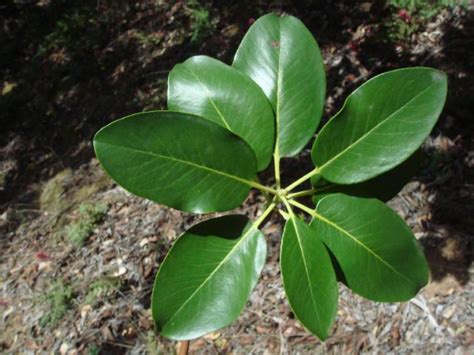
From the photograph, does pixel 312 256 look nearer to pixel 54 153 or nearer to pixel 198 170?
pixel 198 170

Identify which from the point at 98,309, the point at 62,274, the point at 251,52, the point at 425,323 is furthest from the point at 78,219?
the point at 251,52

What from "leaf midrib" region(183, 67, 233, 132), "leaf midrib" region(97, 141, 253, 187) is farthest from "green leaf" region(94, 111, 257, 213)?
"leaf midrib" region(183, 67, 233, 132)

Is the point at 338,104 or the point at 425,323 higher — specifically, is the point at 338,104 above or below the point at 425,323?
above

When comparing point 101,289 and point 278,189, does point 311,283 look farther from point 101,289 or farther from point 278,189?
point 101,289

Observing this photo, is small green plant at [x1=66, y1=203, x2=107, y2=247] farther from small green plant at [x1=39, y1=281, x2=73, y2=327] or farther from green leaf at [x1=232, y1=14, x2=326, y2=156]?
green leaf at [x1=232, y1=14, x2=326, y2=156]

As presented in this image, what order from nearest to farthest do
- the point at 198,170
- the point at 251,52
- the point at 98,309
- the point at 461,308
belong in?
the point at 198,170, the point at 251,52, the point at 461,308, the point at 98,309

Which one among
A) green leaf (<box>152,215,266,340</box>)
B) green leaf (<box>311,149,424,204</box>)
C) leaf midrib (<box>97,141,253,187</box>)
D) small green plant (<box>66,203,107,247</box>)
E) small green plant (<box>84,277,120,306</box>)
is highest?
leaf midrib (<box>97,141,253,187</box>)

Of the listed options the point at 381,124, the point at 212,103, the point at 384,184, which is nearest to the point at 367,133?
the point at 381,124
